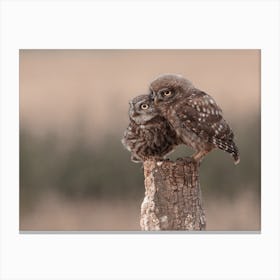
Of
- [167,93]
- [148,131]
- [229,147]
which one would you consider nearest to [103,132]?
[148,131]

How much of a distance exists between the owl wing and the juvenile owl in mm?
147

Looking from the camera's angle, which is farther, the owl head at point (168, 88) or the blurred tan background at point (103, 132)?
the blurred tan background at point (103, 132)

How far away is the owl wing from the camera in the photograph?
21.7ft

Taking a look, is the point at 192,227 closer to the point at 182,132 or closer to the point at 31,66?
the point at 182,132

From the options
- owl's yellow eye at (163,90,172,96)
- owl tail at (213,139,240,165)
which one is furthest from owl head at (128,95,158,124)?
owl tail at (213,139,240,165)

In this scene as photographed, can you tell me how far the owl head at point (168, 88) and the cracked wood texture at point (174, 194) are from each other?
0.43m

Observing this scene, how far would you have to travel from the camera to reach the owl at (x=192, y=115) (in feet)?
21.6

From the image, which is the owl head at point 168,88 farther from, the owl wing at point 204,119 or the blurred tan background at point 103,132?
the blurred tan background at point 103,132

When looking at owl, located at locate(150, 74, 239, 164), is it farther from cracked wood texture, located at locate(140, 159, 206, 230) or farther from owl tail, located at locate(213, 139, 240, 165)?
cracked wood texture, located at locate(140, 159, 206, 230)

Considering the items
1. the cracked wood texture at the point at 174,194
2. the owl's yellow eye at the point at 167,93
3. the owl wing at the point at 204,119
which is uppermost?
the owl's yellow eye at the point at 167,93

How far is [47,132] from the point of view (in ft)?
23.9

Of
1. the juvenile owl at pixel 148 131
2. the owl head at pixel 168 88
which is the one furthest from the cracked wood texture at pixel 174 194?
the owl head at pixel 168 88

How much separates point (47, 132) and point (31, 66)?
51cm

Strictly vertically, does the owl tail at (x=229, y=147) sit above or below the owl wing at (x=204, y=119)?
below
